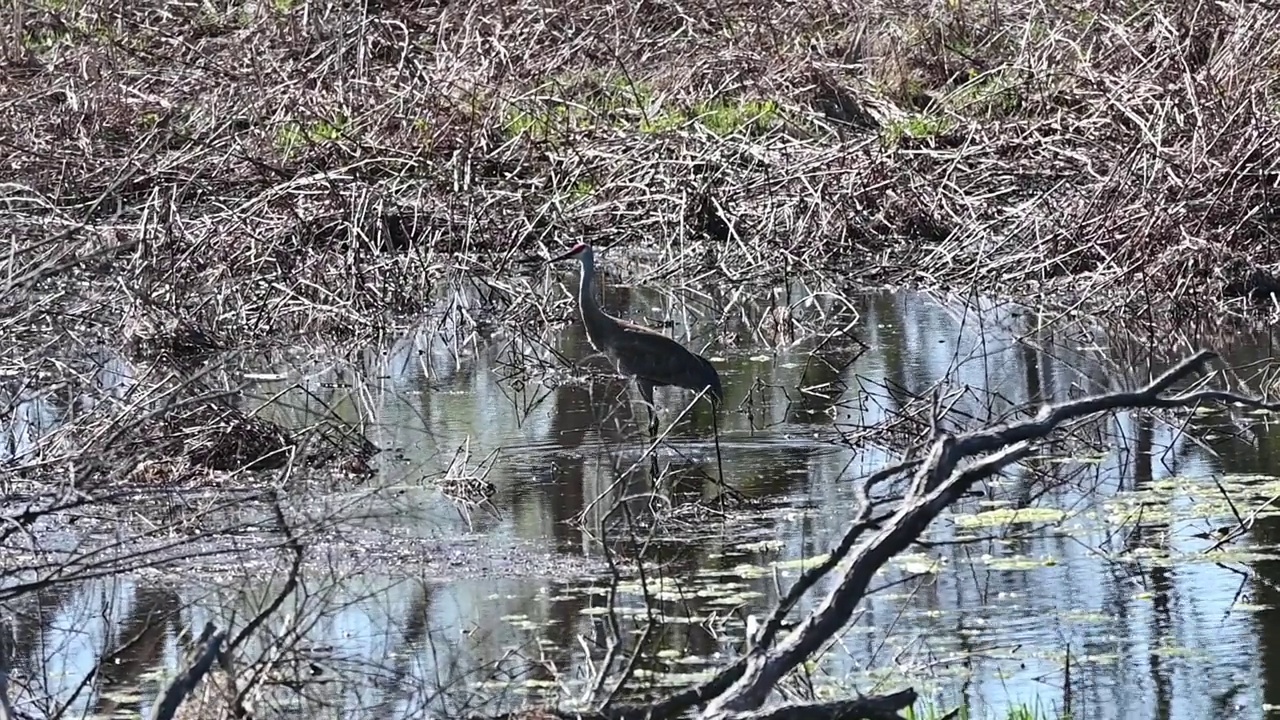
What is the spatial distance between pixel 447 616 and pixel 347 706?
1.01 meters

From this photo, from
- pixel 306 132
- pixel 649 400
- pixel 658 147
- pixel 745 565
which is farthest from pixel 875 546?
pixel 306 132

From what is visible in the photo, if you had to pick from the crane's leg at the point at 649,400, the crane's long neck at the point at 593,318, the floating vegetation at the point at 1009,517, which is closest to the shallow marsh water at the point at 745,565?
the floating vegetation at the point at 1009,517

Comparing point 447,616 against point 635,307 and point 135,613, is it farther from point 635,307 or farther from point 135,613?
point 635,307

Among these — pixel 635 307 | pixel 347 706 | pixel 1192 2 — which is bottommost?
pixel 347 706

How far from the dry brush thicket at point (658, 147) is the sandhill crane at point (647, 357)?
1941mm

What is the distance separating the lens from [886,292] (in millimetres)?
13773

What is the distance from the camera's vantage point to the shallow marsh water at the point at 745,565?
19.5ft

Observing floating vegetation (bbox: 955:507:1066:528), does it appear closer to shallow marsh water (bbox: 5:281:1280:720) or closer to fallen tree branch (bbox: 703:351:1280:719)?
shallow marsh water (bbox: 5:281:1280:720)

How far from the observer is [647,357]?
10.5 m

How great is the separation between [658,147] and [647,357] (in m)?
4.86

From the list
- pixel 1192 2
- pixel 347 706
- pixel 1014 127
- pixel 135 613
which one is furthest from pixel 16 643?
pixel 1192 2

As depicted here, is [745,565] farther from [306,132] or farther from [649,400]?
[306,132]

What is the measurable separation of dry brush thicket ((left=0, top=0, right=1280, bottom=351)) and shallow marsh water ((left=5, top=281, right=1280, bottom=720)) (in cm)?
143

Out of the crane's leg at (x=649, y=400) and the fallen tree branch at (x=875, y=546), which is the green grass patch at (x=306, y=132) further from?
the fallen tree branch at (x=875, y=546)
